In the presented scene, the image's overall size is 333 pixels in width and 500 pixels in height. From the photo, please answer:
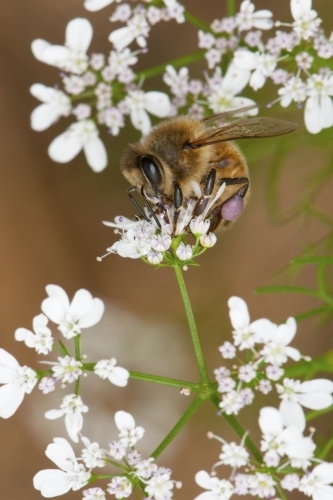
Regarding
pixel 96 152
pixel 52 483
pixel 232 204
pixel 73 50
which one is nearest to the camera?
pixel 52 483

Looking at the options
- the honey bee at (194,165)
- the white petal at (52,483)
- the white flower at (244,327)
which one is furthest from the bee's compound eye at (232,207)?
the white petal at (52,483)

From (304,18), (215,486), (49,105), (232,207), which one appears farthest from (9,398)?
(304,18)

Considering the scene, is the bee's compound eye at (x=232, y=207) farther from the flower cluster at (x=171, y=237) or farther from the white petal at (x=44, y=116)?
the white petal at (x=44, y=116)

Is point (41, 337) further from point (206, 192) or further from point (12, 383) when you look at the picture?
point (206, 192)

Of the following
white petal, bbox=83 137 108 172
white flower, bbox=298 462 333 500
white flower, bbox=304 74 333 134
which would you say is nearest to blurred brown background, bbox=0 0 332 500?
white petal, bbox=83 137 108 172

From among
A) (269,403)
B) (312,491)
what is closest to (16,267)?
(269,403)

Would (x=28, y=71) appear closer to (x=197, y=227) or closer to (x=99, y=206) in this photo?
(x=99, y=206)
